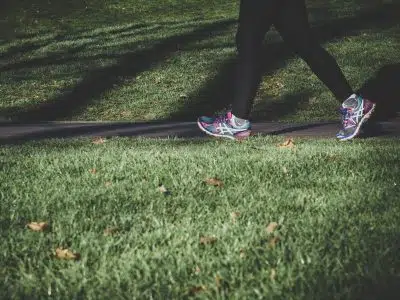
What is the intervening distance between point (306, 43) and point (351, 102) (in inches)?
23.8

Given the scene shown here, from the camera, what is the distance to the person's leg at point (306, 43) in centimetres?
475

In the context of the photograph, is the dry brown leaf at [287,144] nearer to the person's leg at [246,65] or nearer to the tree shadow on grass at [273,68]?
the person's leg at [246,65]

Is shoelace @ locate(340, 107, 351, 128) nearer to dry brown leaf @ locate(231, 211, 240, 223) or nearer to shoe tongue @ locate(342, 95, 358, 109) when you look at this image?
shoe tongue @ locate(342, 95, 358, 109)

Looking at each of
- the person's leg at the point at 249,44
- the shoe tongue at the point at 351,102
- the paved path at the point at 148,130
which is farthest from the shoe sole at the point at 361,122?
the person's leg at the point at 249,44

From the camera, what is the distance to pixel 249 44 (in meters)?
4.79

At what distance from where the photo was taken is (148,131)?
6684mm

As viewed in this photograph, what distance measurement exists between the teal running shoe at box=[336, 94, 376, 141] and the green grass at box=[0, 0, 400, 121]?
3.18 m

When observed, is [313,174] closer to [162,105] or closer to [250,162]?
[250,162]

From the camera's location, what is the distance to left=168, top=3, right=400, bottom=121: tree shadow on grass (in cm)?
891

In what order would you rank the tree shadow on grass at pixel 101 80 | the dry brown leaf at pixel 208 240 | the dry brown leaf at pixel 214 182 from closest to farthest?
the dry brown leaf at pixel 208 240 → the dry brown leaf at pixel 214 182 → the tree shadow on grass at pixel 101 80

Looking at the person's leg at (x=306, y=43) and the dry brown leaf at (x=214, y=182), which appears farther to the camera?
the person's leg at (x=306, y=43)

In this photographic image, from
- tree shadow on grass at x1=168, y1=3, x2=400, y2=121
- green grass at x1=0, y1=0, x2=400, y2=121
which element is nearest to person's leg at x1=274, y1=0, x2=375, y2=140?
tree shadow on grass at x1=168, y1=3, x2=400, y2=121

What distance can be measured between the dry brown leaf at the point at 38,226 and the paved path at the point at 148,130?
3.51 metres

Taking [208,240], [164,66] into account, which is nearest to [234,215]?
[208,240]
